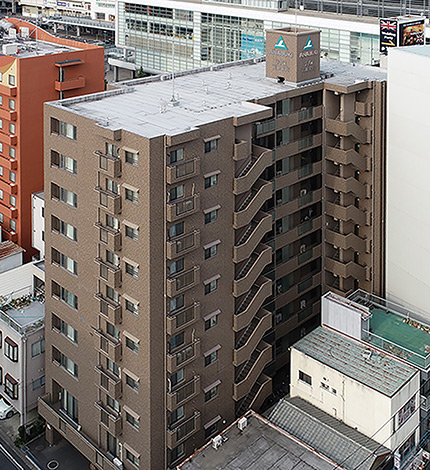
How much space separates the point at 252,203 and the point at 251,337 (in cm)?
1092

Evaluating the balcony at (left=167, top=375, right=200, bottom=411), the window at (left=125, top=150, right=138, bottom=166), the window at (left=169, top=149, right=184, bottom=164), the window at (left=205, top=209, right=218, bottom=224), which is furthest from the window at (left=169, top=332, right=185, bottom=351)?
the window at (left=125, top=150, right=138, bottom=166)

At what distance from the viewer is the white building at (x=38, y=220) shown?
79938 millimetres

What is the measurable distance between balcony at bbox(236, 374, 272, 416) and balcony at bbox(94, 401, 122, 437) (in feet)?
33.7

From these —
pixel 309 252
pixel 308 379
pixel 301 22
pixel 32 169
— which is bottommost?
pixel 308 379

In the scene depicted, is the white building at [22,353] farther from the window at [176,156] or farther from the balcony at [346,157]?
the balcony at [346,157]

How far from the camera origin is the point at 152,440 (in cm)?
5316

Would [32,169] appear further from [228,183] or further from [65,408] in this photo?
[228,183]

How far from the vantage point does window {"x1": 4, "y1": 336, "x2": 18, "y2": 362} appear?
6358 cm

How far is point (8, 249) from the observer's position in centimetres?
8038

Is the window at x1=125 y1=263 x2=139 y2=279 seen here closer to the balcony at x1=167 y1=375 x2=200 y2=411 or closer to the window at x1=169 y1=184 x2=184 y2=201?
the window at x1=169 y1=184 x2=184 y2=201

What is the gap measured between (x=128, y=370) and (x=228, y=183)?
50.9ft

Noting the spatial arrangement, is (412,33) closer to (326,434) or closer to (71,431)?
(326,434)

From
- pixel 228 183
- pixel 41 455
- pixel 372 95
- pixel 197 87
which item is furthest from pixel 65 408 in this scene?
pixel 372 95

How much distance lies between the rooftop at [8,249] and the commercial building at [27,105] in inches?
109
